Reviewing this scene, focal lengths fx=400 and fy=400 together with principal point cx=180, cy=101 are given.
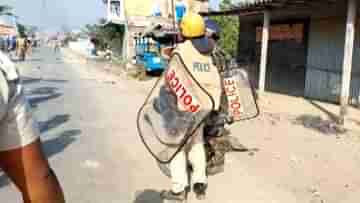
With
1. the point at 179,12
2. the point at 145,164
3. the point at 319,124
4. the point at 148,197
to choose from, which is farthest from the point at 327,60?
the point at 148,197

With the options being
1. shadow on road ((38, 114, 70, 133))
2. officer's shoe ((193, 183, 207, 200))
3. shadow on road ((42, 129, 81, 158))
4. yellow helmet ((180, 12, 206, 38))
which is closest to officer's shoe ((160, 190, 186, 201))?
officer's shoe ((193, 183, 207, 200))

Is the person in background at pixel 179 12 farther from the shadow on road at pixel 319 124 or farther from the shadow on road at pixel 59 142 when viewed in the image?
the shadow on road at pixel 319 124

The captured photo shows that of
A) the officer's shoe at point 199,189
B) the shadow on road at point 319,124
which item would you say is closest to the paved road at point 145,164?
the officer's shoe at point 199,189

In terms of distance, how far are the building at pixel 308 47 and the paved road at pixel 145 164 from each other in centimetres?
258

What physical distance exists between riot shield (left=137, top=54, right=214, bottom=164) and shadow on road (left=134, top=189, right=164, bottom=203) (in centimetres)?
67

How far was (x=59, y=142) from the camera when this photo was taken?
19.4ft

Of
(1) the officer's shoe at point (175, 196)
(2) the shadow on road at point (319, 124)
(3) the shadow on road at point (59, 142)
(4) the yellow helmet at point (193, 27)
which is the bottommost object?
(2) the shadow on road at point (319, 124)

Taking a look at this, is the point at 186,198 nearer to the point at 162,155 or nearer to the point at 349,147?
the point at 162,155

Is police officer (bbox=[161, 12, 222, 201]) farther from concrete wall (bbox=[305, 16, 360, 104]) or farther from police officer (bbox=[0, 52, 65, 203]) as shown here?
concrete wall (bbox=[305, 16, 360, 104])

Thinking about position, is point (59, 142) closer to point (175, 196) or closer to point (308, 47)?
point (175, 196)

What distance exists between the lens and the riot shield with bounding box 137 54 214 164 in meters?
3.17

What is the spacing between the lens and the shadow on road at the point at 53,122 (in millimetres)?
6807

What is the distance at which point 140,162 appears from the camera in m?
5.08

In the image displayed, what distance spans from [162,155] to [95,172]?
1577 millimetres
